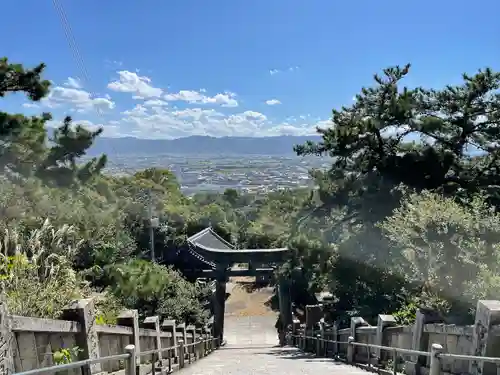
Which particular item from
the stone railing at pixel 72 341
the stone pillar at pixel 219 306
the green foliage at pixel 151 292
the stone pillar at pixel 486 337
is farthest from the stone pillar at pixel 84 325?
the stone pillar at pixel 219 306

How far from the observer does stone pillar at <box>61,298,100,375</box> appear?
20.3 feet

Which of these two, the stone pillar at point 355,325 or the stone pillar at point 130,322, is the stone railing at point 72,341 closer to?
the stone pillar at point 130,322

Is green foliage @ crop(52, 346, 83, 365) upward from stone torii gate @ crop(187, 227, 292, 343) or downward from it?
upward

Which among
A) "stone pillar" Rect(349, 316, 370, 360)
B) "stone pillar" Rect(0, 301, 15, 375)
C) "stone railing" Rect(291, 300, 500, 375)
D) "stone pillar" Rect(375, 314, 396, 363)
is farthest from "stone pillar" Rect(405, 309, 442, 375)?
"stone pillar" Rect(0, 301, 15, 375)

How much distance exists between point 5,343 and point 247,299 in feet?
160

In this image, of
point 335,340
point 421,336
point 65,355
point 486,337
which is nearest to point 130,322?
point 65,355

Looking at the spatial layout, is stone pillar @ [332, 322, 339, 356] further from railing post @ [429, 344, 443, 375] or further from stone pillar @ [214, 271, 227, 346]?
stone pillar @ [214, 271, 227, 346]

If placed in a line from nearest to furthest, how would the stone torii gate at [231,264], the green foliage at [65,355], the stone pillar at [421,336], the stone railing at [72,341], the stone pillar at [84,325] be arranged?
the stone railing at [72,341] → the green foliage at [65,355] → the stone pillar at [84,325] → the stone pillar at [421,336] → the stone torii gate at [231,264]

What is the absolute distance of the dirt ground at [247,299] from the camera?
48031 millimetres

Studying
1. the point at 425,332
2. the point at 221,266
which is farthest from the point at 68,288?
the point at 221,266

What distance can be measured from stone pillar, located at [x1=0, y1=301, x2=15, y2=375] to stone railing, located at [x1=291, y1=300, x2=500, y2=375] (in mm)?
4063

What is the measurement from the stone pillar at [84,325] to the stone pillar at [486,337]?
14.1ft

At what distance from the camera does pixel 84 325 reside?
624 cm

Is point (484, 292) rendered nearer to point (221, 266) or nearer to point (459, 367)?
point (459, 367)
